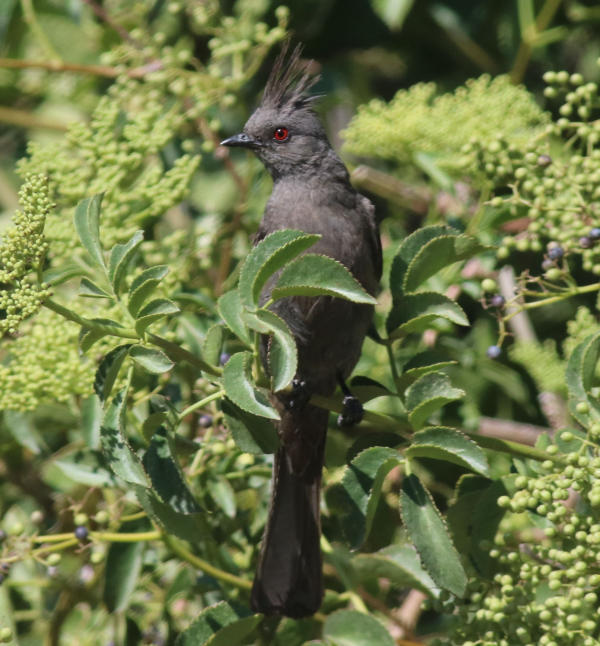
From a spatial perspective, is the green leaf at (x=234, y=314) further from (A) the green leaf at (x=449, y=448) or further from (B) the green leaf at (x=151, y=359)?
(A) the green leaf at (x=449, y=448)

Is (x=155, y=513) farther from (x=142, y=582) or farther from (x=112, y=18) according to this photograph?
(x=112, y=18)

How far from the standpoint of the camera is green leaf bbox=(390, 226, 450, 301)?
3.08m

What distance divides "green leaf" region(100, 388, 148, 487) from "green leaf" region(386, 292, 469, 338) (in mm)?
875

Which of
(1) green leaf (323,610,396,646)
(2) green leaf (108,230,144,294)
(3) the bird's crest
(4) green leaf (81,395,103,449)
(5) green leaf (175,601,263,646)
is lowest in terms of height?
(1) green leaf (323,610,396,646)

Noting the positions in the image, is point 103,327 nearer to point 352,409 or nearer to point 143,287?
point 143,287

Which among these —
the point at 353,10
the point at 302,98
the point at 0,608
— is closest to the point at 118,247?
the point at 0,608

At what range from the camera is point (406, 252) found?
3105 millimetres

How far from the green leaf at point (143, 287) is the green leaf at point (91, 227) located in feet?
0.40

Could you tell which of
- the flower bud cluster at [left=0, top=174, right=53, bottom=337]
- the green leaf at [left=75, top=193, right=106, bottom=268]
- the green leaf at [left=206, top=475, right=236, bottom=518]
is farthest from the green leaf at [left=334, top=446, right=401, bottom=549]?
the flower bud cluster at [left=0, top=174, right=53, bottom=337]

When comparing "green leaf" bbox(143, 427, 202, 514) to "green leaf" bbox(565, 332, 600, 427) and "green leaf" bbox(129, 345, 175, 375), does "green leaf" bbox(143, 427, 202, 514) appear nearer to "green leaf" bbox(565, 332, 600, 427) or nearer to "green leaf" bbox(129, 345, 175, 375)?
"green leaf" bbox(129, 345, 175, 375)

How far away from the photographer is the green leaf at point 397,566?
3135 millimetres

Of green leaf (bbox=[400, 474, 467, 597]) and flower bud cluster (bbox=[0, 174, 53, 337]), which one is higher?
flower bud cluster (bbox=[0, 174, 53, 337])

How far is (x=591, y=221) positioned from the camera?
307 centimetres

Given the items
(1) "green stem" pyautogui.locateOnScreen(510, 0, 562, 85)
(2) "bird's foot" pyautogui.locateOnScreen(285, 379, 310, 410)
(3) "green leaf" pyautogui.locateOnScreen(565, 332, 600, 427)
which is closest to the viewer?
(3) "green leaf" pyautogui.locateOnScreen(565, 332, 600, 427)
